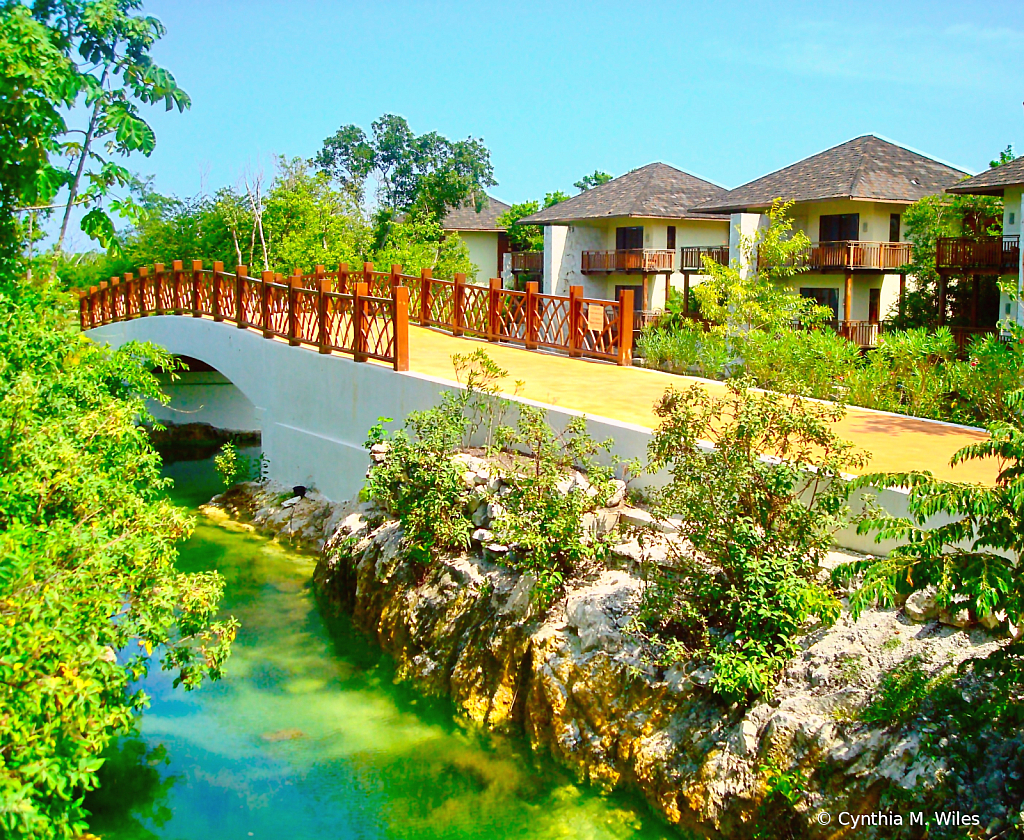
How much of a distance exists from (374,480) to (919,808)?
21.8ft

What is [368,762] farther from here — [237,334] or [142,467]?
[237,334]

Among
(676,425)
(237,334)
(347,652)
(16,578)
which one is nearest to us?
(16,578)

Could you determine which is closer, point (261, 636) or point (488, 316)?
point (261, 636)

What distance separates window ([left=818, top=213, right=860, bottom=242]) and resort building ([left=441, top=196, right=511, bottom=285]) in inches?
664

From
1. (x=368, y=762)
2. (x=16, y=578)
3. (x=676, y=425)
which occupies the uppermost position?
(x=676, y=425)

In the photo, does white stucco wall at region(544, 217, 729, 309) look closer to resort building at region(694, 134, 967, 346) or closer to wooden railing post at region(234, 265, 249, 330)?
resort building at region(694, 134, 967, 346)

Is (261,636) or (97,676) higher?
(97,676)

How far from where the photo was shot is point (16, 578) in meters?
5.50

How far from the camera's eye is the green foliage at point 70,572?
5.13m

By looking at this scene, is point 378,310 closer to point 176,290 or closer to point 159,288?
point 176,290

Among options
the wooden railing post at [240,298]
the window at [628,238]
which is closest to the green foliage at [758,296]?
the wooden railing post at [240,298]

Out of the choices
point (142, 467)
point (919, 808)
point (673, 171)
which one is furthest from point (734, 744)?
point (673, 171)

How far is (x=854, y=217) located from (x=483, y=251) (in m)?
19.3

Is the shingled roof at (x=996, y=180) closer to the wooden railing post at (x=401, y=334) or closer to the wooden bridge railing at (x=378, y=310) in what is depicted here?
the wooden bridge railing at (x=378, y=310)
